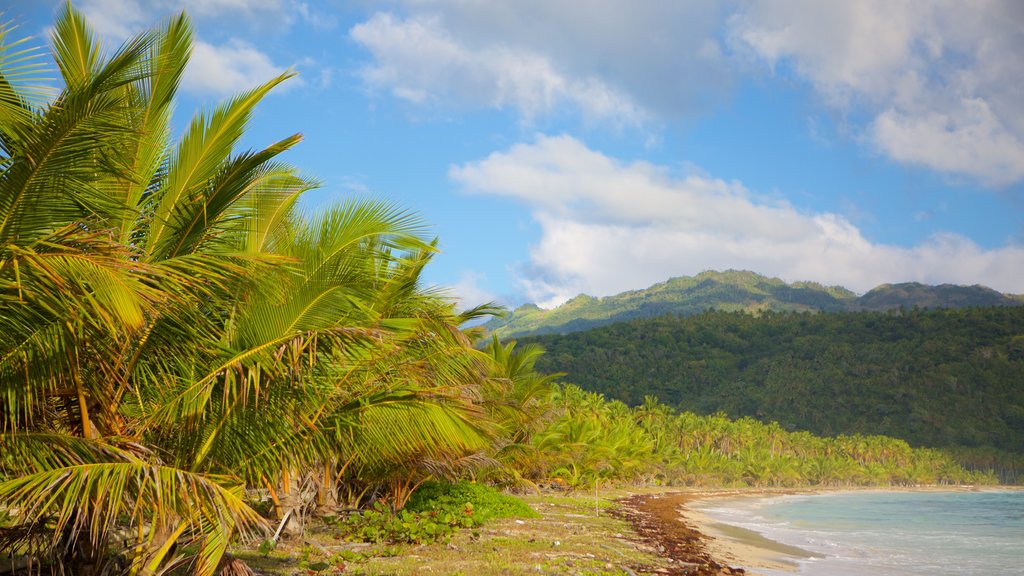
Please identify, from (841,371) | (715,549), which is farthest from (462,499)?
(841,371)

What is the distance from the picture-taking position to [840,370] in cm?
12825

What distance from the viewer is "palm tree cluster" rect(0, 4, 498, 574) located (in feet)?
14.6

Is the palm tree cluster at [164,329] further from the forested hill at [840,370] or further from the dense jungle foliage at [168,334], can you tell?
the forested hill at [840,370]

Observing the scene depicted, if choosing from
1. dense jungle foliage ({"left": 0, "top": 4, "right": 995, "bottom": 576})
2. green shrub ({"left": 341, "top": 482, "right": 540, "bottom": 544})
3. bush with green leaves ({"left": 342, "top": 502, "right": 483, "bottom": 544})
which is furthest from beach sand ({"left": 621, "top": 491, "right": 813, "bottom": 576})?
dense jungle foliage ({"left": 0, "top": 4, "right": 995, "bottom": 576})

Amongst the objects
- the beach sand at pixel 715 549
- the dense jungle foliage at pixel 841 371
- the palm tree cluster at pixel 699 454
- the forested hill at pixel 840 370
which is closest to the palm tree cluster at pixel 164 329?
the beach sand at pixel 715 549

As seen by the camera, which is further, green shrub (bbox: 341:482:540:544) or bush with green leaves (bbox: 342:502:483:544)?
green shrub (bbox: 341:482:540:544)

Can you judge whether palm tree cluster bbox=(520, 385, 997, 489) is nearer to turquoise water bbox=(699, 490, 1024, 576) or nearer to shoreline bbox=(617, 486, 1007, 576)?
shoreline bbox=(617, 486, 1007, 576)

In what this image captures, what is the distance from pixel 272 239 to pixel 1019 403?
462 ft

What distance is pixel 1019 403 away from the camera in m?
119

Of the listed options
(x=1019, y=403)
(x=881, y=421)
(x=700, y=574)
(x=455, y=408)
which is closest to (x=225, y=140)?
(x=455, y=408)

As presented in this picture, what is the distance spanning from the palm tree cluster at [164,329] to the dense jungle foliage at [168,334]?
0.02m

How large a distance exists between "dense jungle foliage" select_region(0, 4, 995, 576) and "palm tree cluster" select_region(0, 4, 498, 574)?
0.06ft

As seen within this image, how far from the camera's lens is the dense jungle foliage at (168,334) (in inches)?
176

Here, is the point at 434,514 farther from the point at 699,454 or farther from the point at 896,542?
the point at 699,454
